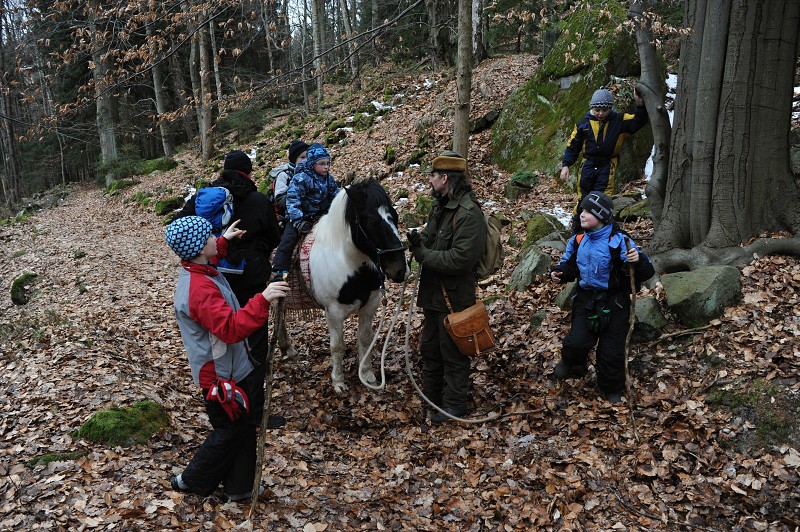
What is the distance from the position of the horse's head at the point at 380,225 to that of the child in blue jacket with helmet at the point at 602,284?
1.59m

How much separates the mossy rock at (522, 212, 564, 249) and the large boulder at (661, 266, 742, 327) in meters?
3.07

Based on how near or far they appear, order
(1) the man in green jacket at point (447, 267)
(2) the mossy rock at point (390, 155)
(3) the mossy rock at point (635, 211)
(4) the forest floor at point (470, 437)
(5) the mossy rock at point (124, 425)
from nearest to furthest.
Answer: (4) the forest floor at point (470, 437)
(5) the mossy rock at point (124, 425)
(1) the man in green jacket at point (447, 267)
(3) the mossy rock at point (635, 211)
(2) the mossy rock at point (390, 155)

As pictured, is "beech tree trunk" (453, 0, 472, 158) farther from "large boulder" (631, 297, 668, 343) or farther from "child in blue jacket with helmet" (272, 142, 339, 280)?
"large boulder" (631, 297, 668, 343)

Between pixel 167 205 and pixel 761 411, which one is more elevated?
pixel 761 411

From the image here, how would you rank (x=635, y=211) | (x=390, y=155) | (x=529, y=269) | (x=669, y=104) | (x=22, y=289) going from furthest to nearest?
(x=390, y=155) → (x=22, y=289) → (x=669, y=104) → (x=635, y=211) → (x=529, y=269)

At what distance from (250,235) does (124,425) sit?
2.15 meters

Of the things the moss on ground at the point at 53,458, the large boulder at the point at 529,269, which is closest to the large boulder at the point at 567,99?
the large boulder at the point at 529,269

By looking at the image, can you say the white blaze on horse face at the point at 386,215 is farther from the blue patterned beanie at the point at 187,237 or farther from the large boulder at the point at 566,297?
the large boulder at the point at 566,297

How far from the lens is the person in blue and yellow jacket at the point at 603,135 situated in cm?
654

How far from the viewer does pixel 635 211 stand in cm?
815

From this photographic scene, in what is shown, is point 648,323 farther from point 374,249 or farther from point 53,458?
point 53,458

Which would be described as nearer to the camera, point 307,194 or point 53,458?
point 53,458

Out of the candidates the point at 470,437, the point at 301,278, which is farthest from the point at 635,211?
the point at 301,278

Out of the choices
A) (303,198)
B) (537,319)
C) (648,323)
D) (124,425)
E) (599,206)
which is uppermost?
(599,206)
